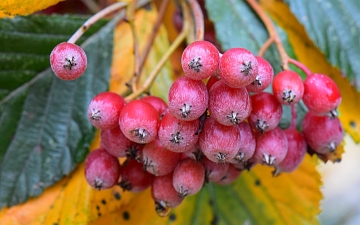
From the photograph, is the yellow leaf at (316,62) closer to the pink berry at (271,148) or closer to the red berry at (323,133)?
the red berry at (323,133)

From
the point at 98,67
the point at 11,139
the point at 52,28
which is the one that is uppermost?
the point at 52,28

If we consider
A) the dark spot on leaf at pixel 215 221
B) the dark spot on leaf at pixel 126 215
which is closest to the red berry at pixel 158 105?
the dark spot on leaf at pixel 126 215

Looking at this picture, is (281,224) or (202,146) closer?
(202,146)

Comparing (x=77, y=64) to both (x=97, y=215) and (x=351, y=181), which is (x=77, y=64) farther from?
(x=351, y=181)

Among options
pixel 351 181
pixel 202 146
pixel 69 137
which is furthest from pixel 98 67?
pixel 351 181

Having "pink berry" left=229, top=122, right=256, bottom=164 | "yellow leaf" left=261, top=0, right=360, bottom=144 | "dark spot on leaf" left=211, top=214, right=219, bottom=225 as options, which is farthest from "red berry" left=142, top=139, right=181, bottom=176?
"yellow leaf" left=261, top=0, right=360, bottom=144

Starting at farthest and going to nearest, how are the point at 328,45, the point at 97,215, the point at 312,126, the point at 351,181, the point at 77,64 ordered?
the point at 351,181 → the point at 328,45 → the point at 97,215 → the point at 312,126 → the point at 77,64

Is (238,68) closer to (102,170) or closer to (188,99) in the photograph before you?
(188,99)
